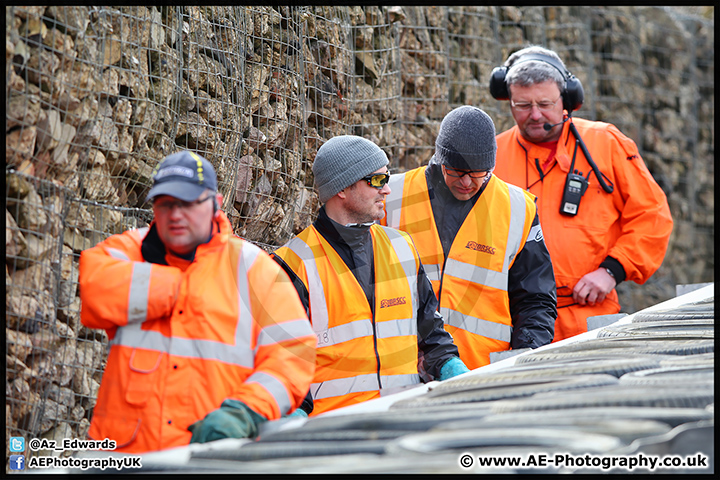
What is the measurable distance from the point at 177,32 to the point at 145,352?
211 cm

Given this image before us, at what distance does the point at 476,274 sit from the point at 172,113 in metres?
1.74

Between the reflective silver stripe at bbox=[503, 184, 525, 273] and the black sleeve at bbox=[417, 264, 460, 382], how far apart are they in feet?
2.02

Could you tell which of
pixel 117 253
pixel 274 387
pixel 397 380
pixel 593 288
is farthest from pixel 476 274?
pixel 117 253

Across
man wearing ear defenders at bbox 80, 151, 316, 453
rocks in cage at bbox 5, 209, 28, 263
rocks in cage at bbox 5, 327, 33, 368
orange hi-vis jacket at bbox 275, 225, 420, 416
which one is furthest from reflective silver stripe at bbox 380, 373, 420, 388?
rocks in cage at bbox 5, 209, 28, 263

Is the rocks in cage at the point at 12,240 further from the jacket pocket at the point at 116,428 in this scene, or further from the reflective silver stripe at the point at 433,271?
the reflective silver stripe at the point at 433,271

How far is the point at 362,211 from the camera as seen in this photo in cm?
395

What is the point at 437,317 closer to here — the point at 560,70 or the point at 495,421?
the point at 495,421

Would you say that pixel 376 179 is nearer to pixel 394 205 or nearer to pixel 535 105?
pixel 394 205

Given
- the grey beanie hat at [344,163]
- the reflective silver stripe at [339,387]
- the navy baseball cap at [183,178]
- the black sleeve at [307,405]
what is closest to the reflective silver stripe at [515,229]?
the grey beanie hat at [344,163]

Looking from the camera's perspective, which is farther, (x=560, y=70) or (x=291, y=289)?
(x=560, y=70)

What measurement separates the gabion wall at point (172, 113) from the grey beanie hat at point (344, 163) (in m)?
0.84

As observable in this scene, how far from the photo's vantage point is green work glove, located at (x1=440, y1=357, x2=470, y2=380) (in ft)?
12.5
